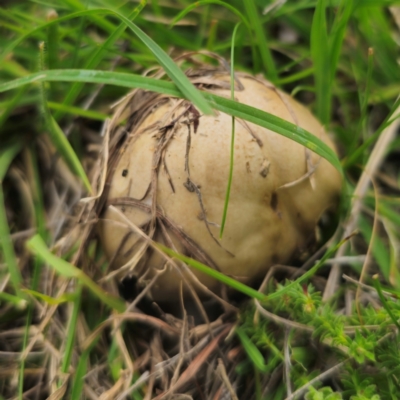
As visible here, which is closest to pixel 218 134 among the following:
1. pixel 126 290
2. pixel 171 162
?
pixel 171 162

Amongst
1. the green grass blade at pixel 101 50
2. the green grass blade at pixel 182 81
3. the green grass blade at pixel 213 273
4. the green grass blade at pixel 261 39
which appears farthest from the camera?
the green grass blade at pixel 261 39

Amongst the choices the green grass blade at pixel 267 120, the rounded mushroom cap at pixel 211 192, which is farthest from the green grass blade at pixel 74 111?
the green grass blade at pixel 267 120

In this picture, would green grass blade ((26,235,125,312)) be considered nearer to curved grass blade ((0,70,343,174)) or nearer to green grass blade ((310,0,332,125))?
curved grass blade ((0,70,343,174))

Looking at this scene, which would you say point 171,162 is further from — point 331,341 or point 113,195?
Result: point 331,341

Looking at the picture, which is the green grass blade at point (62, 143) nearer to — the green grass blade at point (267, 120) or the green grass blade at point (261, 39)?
the green grass blade at point (267, 120)

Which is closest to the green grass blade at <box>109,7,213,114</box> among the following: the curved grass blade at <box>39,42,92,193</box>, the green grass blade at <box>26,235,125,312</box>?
the curved grass blade at <box>39,42,92,193</box>
